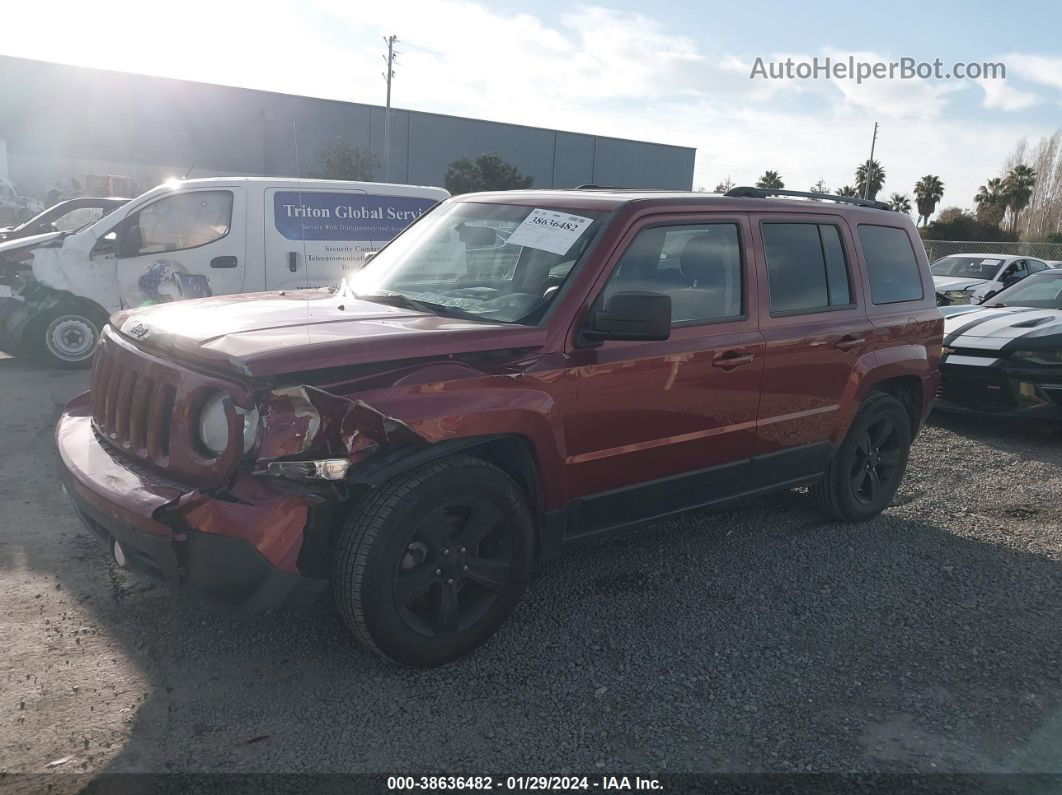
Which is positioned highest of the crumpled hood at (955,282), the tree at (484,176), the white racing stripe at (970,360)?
the tree at (484,176)

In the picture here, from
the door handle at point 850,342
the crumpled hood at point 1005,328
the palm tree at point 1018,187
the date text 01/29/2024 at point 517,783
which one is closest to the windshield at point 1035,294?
the crumpled hood at point 1005,328

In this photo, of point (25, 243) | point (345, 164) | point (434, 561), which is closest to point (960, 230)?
point (345, 164)

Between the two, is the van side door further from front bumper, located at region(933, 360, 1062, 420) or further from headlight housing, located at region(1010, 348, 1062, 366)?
headlight housing, located at region(1010, 348, 1062, 366)

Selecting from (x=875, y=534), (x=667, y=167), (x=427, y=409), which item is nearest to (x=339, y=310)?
(x=427, y=409)

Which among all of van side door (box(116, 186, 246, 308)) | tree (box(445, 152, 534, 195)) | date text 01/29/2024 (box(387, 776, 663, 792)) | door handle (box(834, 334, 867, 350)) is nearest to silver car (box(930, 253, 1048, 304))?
door handle (box(834, 334, 867, 350))

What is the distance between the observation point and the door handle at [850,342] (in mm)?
4566

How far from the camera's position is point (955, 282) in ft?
47.8

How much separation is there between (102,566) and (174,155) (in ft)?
148

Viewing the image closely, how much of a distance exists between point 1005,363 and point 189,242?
7874 millimetres

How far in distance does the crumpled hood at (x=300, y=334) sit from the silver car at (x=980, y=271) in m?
12.7

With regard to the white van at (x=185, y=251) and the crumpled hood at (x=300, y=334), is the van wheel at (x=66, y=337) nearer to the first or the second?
the white van at (x=185, y=251)

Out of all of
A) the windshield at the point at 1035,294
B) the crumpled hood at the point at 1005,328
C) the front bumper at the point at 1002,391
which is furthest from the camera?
the windshield at the point at 1035,294

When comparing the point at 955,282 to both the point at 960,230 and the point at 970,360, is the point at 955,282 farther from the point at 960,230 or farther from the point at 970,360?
the point at 960,230

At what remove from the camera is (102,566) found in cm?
392
